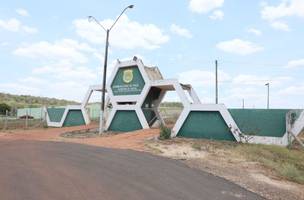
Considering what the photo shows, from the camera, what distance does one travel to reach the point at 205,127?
24938mm

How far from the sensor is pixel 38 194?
7.98 m

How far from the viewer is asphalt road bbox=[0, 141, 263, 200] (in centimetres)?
835

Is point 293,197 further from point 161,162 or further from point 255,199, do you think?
point 161,162

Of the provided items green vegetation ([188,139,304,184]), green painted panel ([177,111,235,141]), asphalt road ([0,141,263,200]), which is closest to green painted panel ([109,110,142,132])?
green painted panel ([177,111,235,141])

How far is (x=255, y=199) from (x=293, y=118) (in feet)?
47.5

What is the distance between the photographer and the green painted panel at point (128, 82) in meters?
30.6

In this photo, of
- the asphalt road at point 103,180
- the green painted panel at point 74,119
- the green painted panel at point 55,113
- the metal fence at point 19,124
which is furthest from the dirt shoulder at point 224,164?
the metal fence at point 19,124

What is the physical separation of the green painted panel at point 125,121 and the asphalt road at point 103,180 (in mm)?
16323

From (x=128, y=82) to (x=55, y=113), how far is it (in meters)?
13.6

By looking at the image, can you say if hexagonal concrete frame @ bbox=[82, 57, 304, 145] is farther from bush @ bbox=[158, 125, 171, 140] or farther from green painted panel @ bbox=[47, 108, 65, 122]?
green painted panel @ bbox=[47, 108, 65, 122]

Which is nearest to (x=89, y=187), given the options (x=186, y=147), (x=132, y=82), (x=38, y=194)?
(x=38, y=194)

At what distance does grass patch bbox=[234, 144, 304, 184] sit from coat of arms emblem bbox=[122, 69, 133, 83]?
12.3 meters

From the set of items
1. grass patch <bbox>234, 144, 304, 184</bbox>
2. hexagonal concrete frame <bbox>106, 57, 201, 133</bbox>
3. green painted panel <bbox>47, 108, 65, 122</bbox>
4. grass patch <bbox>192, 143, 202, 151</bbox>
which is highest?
Answer: hexagonal concrete frame <bbox>106, 57, 201, 133</bbox>

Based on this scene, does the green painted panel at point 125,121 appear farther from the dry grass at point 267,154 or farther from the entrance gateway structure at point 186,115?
the dry grass at point 267,154
